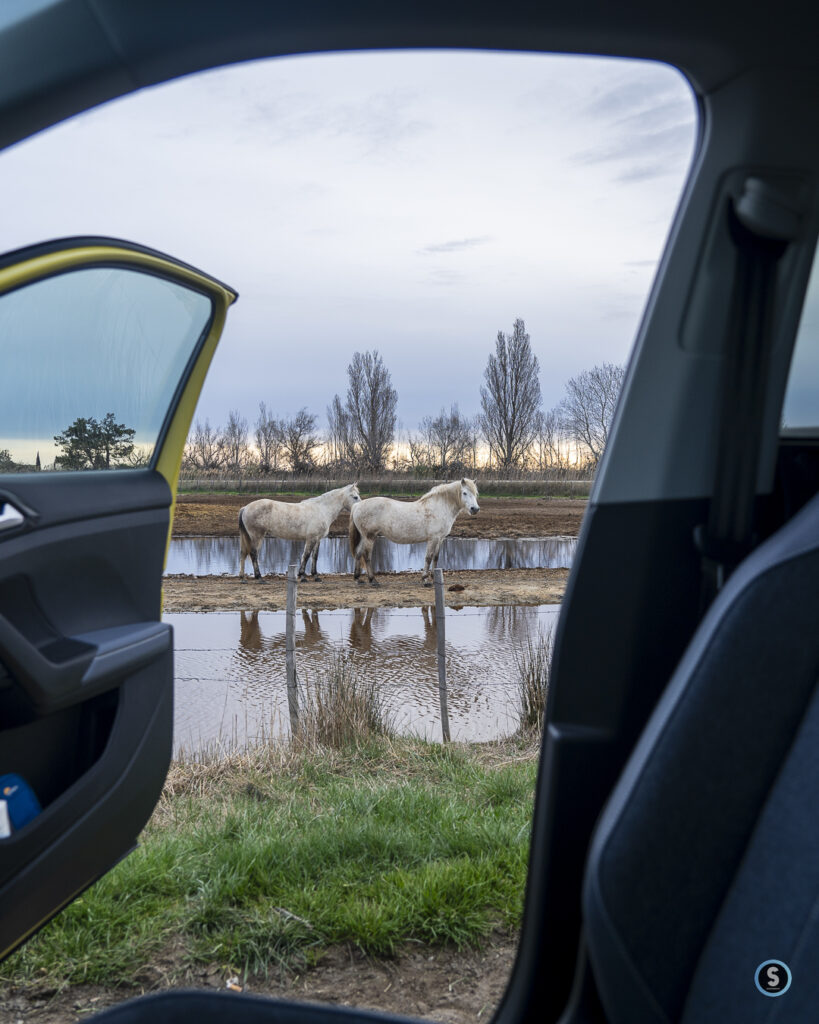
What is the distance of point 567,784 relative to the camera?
0.82 m

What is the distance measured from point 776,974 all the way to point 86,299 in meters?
1.11

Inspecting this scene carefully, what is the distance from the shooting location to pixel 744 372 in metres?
0.82

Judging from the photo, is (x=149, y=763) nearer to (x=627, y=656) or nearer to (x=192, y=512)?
(x=627, y=656)

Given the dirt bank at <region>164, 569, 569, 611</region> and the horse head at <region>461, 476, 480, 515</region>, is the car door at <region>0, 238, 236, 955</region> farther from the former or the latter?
the horse head at <region>461, 476, 480, 515</region>

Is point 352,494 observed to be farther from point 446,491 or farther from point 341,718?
point 341,718

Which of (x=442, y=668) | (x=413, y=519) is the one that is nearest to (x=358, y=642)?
(x=442, y=668)

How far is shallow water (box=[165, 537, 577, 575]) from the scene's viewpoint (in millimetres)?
16031

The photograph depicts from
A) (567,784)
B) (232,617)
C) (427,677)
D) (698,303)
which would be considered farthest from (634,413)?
(232,617)

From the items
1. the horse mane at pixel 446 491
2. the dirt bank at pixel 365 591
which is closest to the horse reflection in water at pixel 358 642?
the dirt bank at pixel 365 591

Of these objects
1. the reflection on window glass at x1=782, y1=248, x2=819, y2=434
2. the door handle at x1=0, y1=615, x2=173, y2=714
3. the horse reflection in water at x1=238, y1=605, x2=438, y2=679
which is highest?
the reflection on window glass at x1=782, y1=248, x2=819, y2=434

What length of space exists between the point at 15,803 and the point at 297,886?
1093mm

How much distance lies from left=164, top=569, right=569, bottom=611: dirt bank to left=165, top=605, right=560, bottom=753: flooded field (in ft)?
1.54

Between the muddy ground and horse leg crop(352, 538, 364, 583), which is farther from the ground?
the muddy ground

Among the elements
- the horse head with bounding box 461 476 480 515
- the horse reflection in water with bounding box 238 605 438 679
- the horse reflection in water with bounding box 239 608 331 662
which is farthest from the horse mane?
the horse reflection in water with bounding box 239 608 331 662
